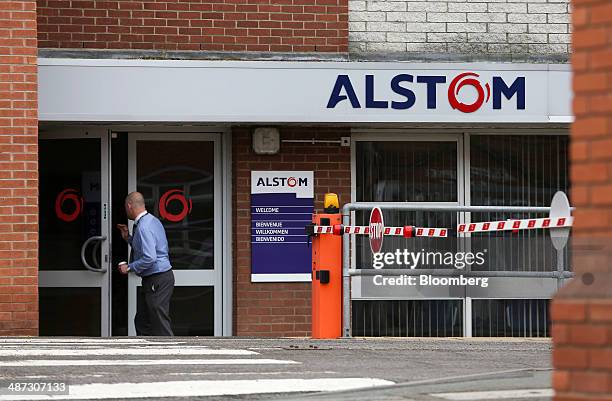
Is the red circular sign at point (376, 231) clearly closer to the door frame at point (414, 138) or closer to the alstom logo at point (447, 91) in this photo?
the alstom logo at point (447, 91)

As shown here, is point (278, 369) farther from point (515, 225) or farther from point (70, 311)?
point (70, 311)

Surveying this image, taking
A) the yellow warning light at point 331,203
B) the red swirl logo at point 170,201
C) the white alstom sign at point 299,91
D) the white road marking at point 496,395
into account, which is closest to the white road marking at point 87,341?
the yellow warning light at point 331,203

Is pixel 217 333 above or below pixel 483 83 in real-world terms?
below

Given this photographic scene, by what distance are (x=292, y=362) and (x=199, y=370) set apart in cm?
100

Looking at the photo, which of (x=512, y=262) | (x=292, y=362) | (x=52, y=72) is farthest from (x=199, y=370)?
(x=52, y=72)

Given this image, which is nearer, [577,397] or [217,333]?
[577,397]

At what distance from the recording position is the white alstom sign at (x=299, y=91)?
1461 centimetres

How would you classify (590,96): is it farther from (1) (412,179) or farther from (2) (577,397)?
(1) (412,179)

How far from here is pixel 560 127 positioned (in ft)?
51.6

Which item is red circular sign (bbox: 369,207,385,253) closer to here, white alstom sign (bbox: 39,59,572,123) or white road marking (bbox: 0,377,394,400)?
white alstom sign (bbox: 39,59,572,123)

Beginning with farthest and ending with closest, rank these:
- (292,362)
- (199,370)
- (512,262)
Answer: (512,262) → (292,362) → (199,370)

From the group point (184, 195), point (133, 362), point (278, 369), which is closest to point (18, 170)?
point (184, 195)

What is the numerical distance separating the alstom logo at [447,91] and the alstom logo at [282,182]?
102 cm

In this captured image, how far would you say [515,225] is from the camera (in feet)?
43.5
